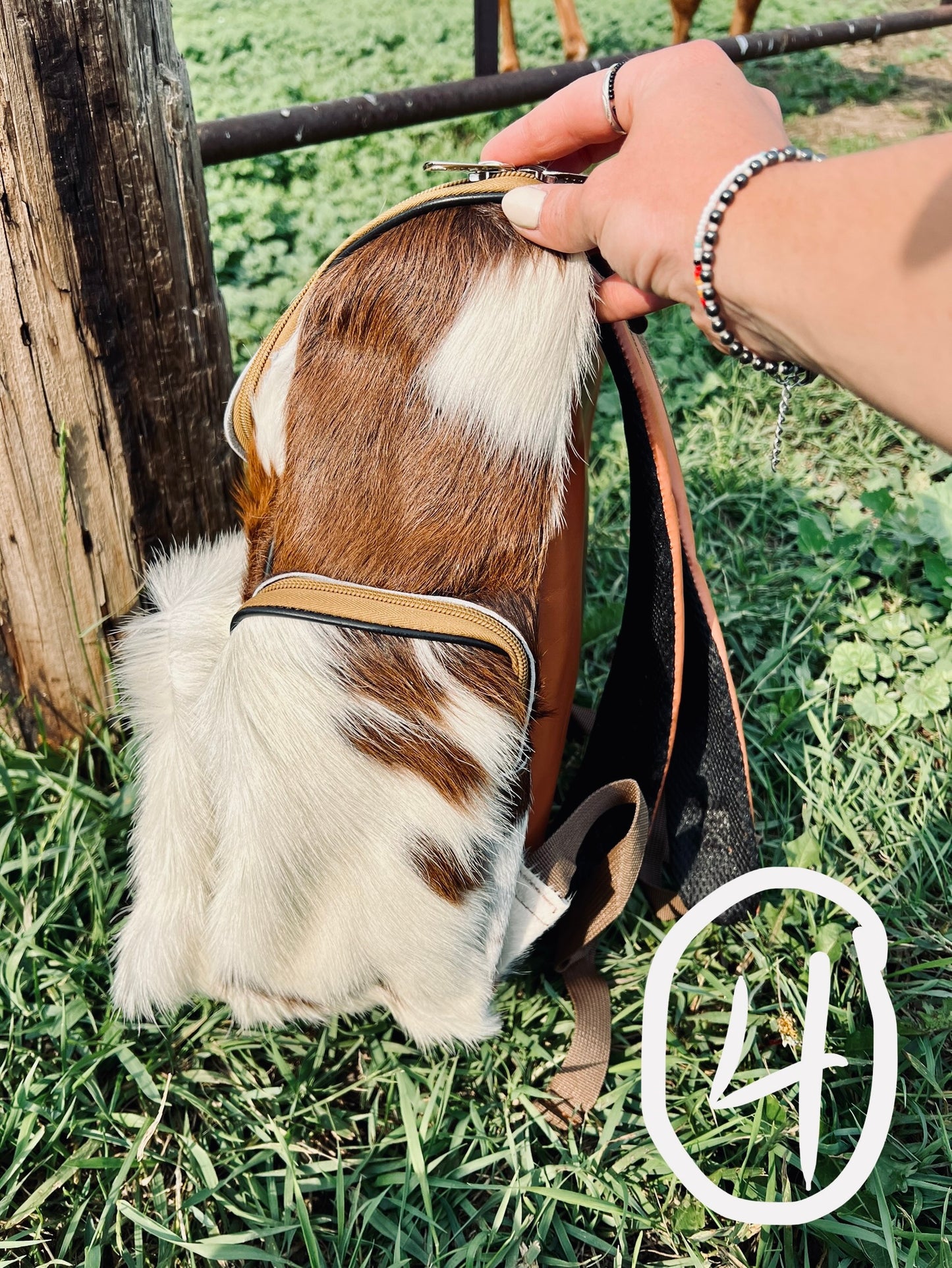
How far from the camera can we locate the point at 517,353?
37.0 inches

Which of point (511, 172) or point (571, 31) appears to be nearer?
point (511, 172)

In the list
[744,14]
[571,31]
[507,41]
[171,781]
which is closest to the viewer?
[171,781]

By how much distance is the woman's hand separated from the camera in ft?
2.74

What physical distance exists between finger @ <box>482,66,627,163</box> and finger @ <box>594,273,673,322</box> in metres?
0.18

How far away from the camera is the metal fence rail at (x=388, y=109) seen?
168cm

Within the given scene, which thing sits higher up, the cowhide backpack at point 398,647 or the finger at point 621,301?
the finger at point 621,301

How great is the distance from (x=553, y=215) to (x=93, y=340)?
1.96 feet

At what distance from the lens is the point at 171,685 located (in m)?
1.12

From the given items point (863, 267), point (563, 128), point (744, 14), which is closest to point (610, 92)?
point (563, 128)

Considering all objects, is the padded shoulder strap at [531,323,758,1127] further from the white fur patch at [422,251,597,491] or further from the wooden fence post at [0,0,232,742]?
the wooden fence post at [0,0,232,742]

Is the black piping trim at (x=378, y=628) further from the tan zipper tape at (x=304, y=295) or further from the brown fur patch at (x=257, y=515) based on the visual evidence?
the tan zipper tape at (x=304, y=295)

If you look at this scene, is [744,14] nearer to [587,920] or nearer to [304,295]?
[304,295]

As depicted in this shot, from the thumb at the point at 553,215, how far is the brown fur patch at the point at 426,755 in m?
0.49

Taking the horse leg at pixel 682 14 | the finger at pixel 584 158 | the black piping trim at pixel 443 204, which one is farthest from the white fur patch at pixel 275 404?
the horse leg at pixel 682 14
